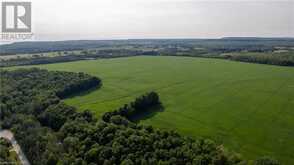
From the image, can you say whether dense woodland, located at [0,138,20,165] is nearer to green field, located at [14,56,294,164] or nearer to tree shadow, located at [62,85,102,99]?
green field, located at [14,56,294,164]

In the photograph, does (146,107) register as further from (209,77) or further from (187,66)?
(187,66)

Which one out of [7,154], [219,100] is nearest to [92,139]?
[7,154]

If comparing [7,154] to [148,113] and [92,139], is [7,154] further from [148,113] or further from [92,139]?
[148,113]

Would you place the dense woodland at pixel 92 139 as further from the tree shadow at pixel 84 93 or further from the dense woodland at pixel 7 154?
the tree shadow at pixel 84 93

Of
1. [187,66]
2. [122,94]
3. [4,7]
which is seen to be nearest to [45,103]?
[122,94]

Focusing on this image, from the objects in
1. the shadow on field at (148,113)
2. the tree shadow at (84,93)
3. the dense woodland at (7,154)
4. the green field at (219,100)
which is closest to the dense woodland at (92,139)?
the shadow on field at (148,113)

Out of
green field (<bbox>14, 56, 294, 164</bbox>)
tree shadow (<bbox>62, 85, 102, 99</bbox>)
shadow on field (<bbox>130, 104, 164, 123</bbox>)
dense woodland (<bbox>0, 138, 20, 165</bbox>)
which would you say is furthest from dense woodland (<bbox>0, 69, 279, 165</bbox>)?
tree shadow (<bbox>62, 85, 102, 99</bbox>)

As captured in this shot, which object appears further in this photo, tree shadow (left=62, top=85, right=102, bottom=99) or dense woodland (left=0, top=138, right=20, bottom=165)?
tree shadow (left=62, top=85, right=102, bottom=99)
